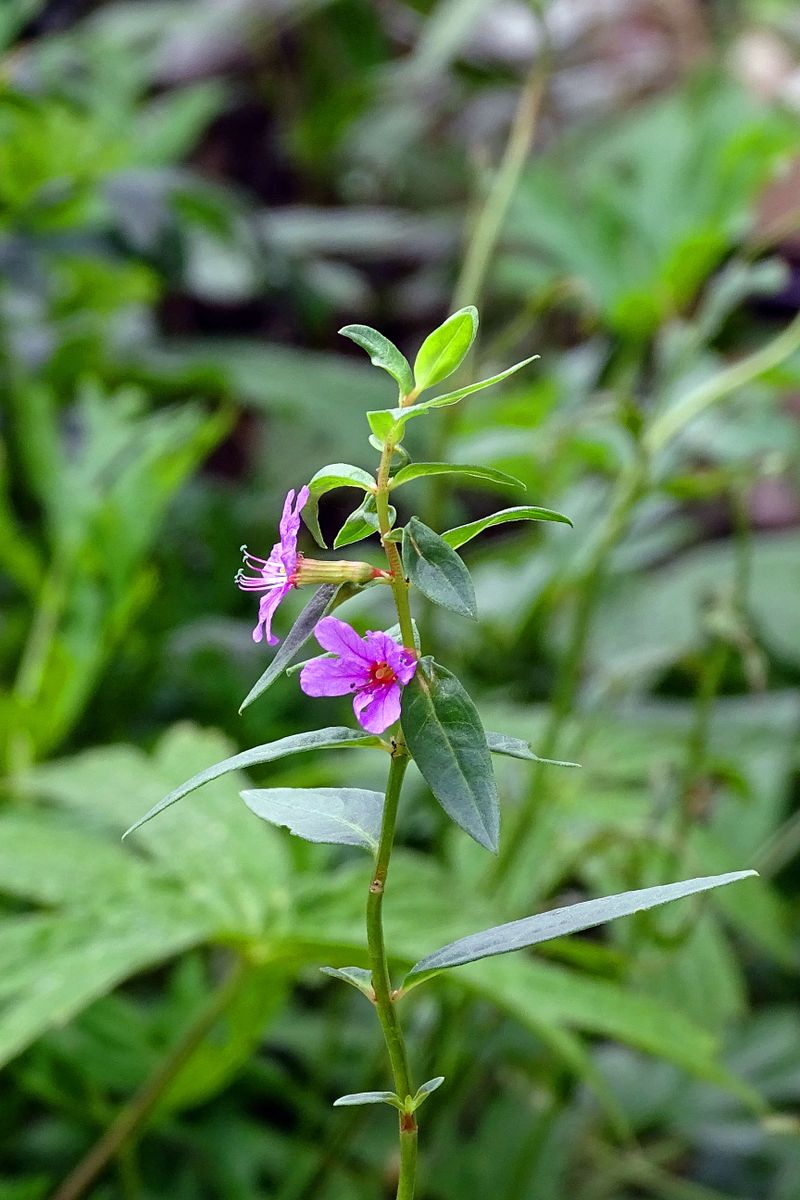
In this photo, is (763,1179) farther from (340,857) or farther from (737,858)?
(340,857)

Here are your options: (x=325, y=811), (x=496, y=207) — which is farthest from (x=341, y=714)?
(x=325, y=811)

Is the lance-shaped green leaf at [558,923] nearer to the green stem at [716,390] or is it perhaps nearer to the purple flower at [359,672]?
the purple flower at [359,672]

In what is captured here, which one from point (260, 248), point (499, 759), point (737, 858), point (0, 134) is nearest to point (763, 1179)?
point (737, 858)

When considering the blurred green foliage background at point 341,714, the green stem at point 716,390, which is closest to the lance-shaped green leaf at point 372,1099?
the blurred green foliage background at point 341,714

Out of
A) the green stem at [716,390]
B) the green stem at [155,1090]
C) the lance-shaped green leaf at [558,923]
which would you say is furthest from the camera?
the green stem at [716,390]

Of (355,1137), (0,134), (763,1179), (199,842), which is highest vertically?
(0,134)

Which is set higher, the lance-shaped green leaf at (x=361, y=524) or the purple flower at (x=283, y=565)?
the lance-shaped green leaf at (x=361, y=524)

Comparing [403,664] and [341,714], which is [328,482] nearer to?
[403,664]
